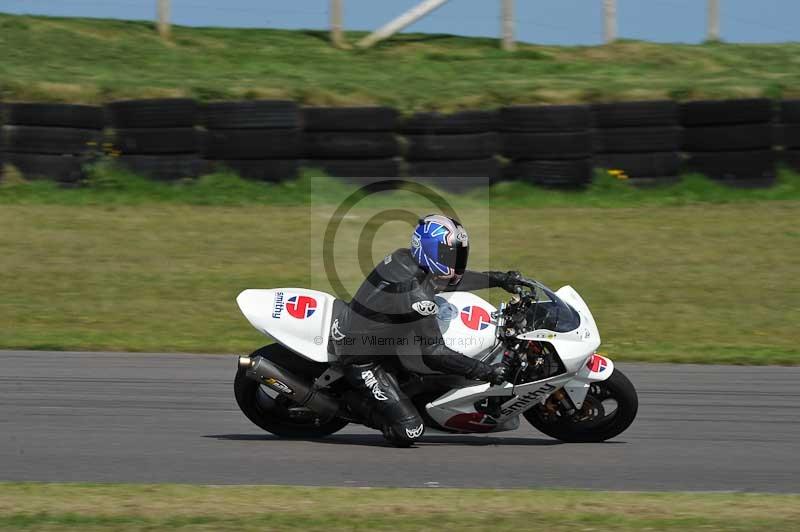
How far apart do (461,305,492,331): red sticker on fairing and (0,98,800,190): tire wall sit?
345 inches

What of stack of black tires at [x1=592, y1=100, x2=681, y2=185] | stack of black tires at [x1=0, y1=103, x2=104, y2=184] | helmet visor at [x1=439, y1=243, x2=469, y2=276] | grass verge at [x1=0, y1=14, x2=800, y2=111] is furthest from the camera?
grass verge at [x1=0, y1=14, x2=800, y2=111]

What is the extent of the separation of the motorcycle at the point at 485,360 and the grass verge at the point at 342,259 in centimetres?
327

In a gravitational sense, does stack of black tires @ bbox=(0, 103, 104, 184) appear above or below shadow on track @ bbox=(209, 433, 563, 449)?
above

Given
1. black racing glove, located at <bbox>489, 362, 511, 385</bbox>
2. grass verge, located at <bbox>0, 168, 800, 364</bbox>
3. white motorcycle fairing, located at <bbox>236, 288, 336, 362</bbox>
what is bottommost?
grass verge, located at <bbox>0, 168, 800, 364</bbox>

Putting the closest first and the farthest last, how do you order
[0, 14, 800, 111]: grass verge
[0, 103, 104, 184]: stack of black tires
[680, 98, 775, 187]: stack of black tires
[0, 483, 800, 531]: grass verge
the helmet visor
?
[0, 483, 800, 531]: grass verge < the helmet visor < [0, 103, 104, 184]: stack of black tires < [680, 98, 775, 187]: stack of black tires < [0, 14, 800, 111]: grass verge

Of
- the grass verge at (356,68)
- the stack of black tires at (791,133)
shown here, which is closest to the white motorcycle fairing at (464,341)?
the stack of black tires at (791,133)

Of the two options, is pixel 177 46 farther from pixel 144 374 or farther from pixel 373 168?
pixel 144 374

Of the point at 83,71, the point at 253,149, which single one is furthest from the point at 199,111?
the point at 83,71

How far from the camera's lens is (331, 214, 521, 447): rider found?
6.50 meters

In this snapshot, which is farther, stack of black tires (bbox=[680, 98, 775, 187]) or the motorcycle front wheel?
stack of black tires (bbox=[680, 98, 775, 187])

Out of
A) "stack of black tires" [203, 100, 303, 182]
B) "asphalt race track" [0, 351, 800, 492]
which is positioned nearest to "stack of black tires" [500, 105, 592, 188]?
"stack of black tires" [203, 100, 303, 182]

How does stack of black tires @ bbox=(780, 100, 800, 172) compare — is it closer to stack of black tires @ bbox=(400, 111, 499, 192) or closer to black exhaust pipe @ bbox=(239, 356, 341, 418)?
stack of black tires @ bbox=(400, 111, 499, 192)

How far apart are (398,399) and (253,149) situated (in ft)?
31.1

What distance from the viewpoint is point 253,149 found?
15.7 meters
